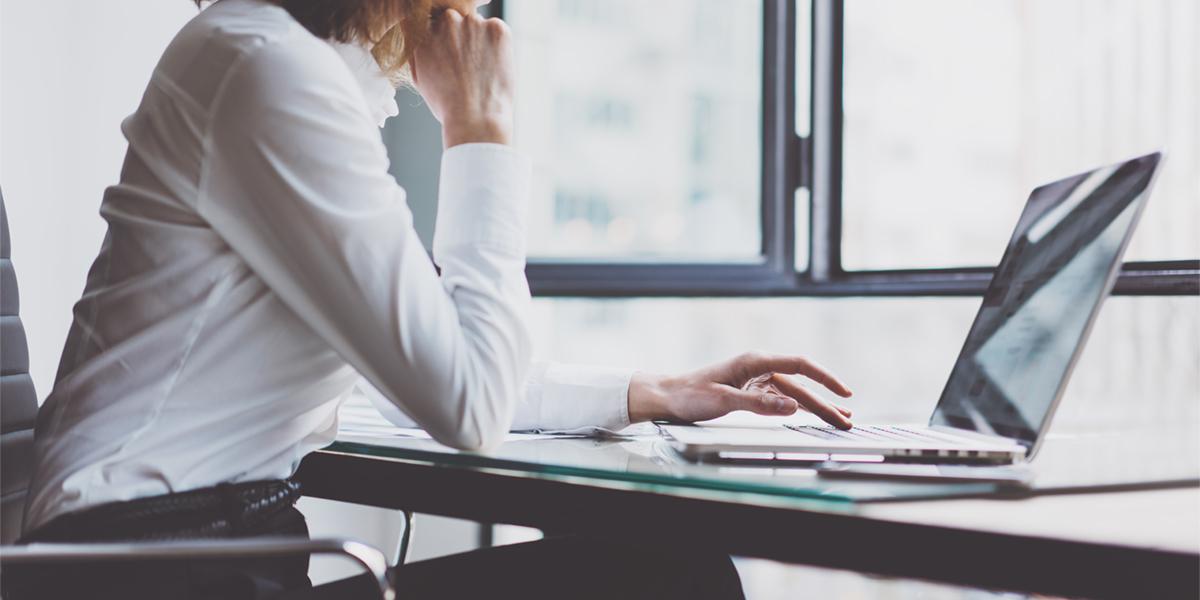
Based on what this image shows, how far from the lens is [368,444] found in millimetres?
918

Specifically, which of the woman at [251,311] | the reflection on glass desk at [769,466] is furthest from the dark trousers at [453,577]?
the reflection on glass desk at [769,466]

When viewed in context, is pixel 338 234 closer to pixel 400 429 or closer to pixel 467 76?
pixel 467 76

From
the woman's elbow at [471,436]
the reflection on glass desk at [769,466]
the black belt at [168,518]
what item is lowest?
the black belt at [168,518]

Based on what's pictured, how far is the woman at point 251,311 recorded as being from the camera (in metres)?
0.75

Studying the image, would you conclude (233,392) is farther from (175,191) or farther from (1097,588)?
(1097,588)

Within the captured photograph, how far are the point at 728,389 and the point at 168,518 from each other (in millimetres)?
551

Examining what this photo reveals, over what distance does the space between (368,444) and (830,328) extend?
5.31 ft

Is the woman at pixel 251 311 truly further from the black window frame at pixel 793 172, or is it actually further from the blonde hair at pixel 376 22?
the black window frame at pixel 793 172

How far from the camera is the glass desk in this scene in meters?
0.56

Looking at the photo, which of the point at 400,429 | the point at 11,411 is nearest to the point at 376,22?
the point at 400,429

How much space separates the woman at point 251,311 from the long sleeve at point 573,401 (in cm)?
22

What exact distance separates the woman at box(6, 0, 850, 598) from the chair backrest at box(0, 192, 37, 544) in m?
Answer: 0.19

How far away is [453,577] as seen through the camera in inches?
36.7

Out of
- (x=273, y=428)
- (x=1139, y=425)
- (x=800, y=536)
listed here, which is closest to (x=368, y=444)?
(x=273, y=428)
